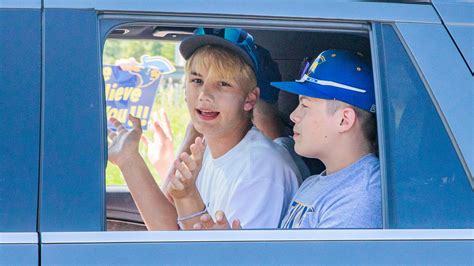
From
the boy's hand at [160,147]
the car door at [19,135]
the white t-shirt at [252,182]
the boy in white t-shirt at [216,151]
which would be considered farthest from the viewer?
the boy's hand at [160,147]

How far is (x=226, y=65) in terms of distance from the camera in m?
2.77

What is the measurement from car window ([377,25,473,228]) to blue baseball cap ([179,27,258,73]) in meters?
0.63

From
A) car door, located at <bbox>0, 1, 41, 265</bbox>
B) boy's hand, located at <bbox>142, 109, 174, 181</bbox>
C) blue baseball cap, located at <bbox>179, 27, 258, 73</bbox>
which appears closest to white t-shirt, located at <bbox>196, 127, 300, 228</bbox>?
blue baseball cap, located at <bbox>179, 27, 258, 73</bbox>

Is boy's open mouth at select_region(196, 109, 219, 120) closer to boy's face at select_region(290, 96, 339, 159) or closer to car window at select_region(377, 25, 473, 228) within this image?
boy's face at select_region(290, 96, 339, 159)

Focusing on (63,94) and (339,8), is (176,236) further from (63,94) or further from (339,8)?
(339,8)

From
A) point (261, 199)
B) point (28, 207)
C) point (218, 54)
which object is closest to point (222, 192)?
point (261, 199)

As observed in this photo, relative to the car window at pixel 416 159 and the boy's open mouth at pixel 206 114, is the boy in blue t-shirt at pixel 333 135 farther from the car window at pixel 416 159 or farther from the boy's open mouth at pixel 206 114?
the boy's open mouth at pixel 206 114

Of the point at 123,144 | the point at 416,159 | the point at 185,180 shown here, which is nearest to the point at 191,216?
the point at 185,180

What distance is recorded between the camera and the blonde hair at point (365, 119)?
2418 mm

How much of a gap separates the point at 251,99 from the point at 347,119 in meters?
0.44

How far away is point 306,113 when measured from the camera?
2.53m

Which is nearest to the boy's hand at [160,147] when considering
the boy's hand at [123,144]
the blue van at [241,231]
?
the boy's hand at [123,144]

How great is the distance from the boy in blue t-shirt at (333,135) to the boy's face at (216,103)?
0.24 meters

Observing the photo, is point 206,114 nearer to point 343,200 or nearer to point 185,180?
point 185,180
